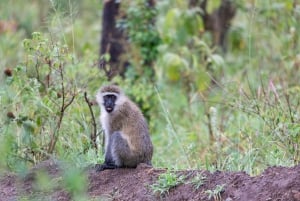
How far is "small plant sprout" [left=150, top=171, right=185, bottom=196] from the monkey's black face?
4.71ft

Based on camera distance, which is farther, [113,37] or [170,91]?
[170,91]

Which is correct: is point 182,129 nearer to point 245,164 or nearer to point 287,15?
point 245,164

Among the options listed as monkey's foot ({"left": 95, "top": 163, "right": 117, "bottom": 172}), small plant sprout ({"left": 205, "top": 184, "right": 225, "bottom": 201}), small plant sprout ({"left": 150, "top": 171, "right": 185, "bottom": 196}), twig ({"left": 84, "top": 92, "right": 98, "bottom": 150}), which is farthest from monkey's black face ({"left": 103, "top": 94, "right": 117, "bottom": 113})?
small plant sprout ({"left": 205, "top": 184, "right": 225, "bottom": 201})

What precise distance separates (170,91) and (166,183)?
21.5 feet

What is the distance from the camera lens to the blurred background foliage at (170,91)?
7.33m

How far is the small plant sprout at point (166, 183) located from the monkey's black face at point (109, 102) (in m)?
1.44

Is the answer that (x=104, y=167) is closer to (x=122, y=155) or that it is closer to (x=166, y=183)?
(x=122, y=155)

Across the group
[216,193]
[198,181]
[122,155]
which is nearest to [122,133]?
[122,155]

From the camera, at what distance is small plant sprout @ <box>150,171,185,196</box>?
5893 millimetres

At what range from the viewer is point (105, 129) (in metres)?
7.32

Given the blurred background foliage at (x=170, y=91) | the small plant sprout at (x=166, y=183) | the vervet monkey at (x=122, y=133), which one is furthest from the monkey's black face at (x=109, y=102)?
the small plant sprout at (x=166, y=183)

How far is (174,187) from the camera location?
5910mm

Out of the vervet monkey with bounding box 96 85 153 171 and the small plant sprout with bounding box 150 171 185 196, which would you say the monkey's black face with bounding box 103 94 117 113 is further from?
the small plant sprout with bounding box 150 171 185 196

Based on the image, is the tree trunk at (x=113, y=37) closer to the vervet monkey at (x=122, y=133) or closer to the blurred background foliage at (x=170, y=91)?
the blurred background foliage at (x=170, y=91)
